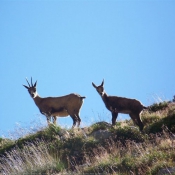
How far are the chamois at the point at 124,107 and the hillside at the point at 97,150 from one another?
0.44 metres

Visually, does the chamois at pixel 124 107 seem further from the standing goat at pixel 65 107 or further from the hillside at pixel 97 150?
the standing goat at pixel 65 107

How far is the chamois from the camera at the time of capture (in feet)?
48.6

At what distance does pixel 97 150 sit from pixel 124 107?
3.56 metres

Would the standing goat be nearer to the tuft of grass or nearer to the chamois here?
the chamois

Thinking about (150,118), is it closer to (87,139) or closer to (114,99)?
(114,99)

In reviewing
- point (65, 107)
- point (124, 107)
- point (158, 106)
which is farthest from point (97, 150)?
point (158, 106)

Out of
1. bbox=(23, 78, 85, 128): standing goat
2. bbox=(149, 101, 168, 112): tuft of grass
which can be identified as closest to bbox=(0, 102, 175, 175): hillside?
bbox=(149, 101, 168, 112): tuft of grass

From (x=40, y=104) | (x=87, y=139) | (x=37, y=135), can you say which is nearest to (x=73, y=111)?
(x=40, y=104)

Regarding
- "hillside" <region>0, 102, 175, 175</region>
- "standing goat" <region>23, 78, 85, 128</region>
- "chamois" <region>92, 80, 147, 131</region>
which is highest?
"standing goat" <region>23, 78, 85, 128</region>

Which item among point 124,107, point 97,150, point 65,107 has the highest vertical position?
point 65,107

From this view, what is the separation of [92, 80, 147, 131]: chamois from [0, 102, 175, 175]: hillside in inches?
17.3

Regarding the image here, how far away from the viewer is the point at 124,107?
1523 cm

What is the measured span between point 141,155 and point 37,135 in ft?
17.1

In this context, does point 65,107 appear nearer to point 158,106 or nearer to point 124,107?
point 124,107
